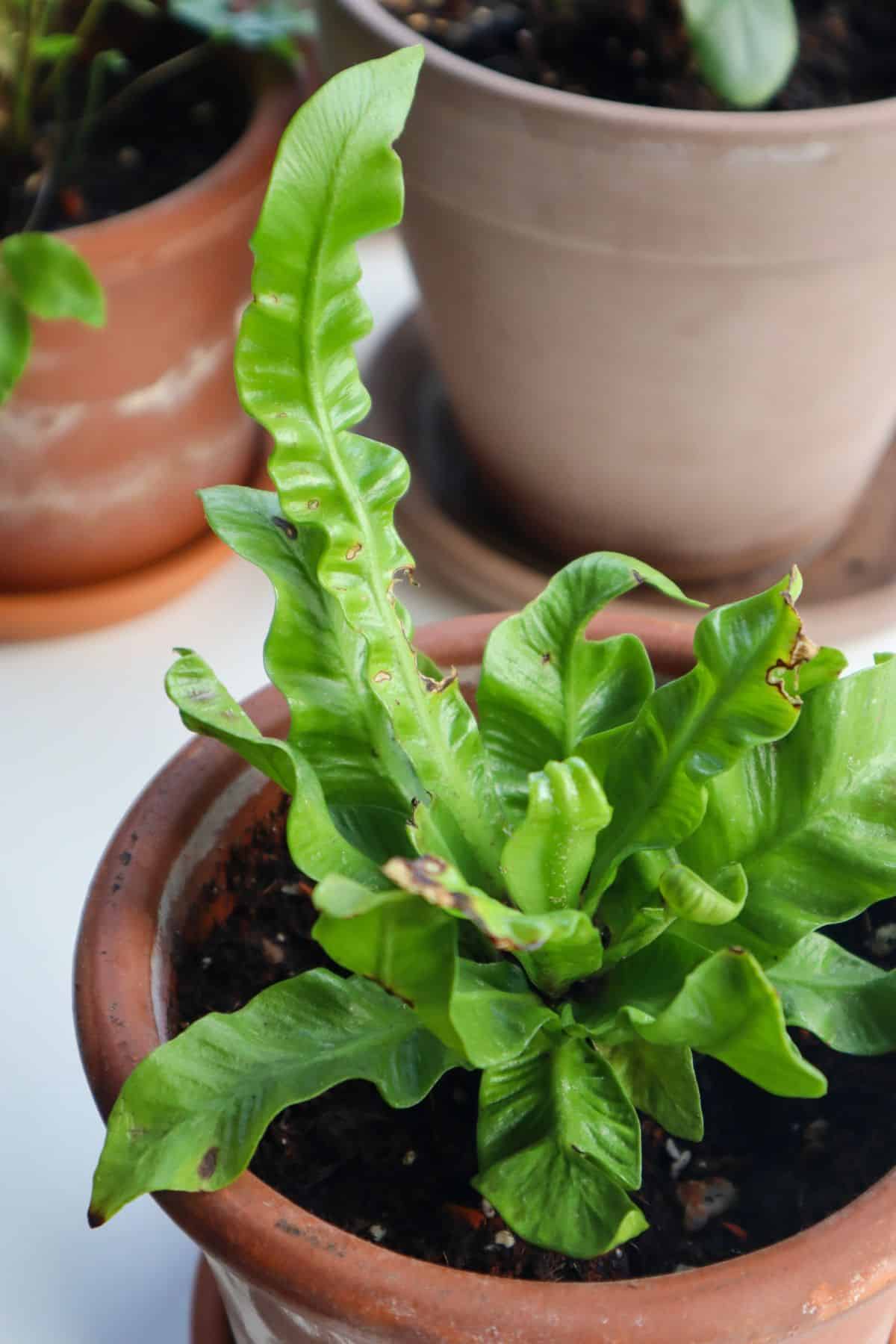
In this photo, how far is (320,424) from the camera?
0.45m

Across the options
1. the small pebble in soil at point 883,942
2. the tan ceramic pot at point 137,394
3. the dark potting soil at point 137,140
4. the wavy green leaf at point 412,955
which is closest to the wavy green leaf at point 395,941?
the wavy green leaf at point 412,955

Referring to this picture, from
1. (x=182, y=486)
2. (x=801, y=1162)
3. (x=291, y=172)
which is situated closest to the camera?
(x=291, y=172)

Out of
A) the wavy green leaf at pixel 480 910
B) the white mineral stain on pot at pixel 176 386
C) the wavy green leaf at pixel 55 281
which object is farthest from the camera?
the white mineral stain on pot at pixel 176 386

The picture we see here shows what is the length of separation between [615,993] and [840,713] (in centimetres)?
12

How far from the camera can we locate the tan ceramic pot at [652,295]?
2.26ft

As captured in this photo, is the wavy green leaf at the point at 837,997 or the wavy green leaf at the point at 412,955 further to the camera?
the wavy green leaf at the point at 837,997

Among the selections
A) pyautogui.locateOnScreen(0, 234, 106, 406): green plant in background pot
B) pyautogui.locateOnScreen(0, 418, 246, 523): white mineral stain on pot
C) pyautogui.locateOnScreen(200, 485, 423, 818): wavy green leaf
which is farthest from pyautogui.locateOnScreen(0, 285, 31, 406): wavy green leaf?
pyautogui.locateOnScreen(200, 485, 423, 818): wavy green leaf

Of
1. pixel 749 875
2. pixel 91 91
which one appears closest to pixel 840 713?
pixel 749 875

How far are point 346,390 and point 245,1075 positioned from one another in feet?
0.72

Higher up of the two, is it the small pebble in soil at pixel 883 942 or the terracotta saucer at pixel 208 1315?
the small pebble in soil at pixel 883 942

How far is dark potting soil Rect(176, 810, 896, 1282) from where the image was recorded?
1.66 feet

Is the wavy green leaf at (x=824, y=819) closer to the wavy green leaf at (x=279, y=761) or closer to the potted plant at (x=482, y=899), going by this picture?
the potted plant at (x=482, y=899)

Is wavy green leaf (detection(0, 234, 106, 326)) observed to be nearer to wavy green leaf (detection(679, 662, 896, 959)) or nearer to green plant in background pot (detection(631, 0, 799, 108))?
green plant in background pot (detection(631, 0, 799, 108))

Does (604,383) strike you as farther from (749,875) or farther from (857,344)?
(749,875)
